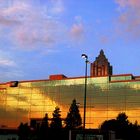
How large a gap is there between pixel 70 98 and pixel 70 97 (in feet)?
1.29

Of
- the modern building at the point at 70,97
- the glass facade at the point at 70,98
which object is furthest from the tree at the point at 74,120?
the glass facade at the point at 70,98

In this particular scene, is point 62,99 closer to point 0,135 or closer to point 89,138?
point 0,135

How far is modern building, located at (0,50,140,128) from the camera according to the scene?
504ft

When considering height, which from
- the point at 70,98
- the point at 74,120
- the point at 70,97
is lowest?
the point at 74,120

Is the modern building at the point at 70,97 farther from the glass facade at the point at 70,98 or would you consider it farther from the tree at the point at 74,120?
the tree at the point at 74,120

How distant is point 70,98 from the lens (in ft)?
538

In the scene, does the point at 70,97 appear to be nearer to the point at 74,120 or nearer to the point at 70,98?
the point at 70,98

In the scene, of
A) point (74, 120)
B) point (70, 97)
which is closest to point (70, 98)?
point (70, 97)

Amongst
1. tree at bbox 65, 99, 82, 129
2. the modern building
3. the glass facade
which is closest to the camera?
tree at bbox 65, 99, 82, 129

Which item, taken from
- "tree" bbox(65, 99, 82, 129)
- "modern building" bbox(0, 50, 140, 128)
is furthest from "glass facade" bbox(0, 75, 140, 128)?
"tree" bbox(65, 99, 82, 129)

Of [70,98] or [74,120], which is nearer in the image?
[74,120]

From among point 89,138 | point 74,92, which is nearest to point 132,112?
point 74,92

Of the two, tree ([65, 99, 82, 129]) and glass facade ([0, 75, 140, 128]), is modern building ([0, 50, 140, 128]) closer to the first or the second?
glass facade ([0, 75, 140, 128])

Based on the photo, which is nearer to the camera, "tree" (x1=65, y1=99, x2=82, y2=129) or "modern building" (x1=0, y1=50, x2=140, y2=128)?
"tree" (x1=65, y1=99, x2=82, y2=129)
